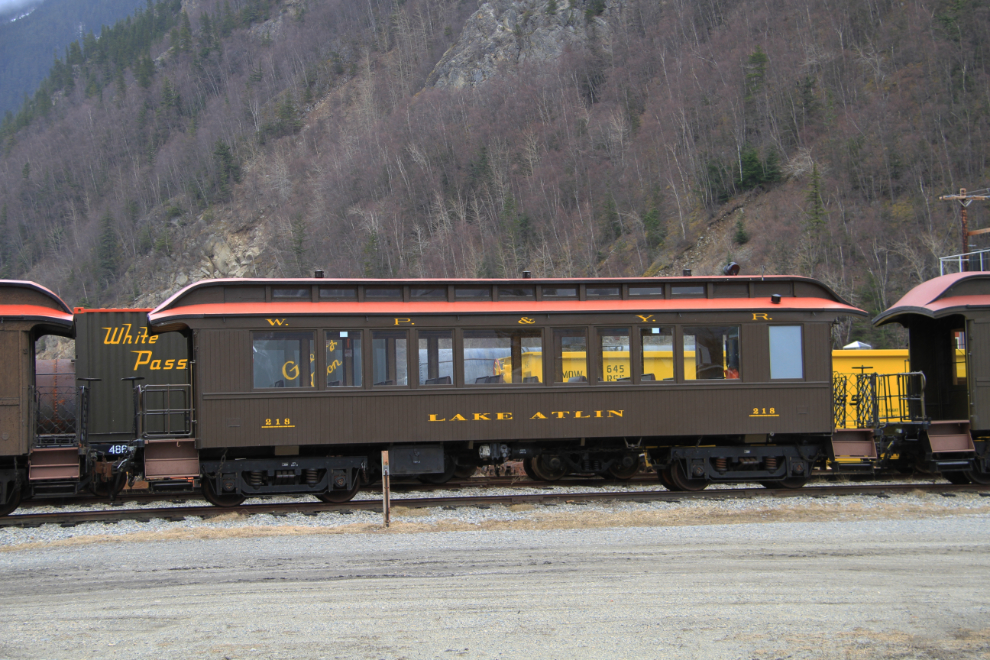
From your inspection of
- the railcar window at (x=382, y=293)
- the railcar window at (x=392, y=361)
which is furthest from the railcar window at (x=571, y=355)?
the railcar window at (x=382, y=293)

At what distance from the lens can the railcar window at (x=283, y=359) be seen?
12.3m

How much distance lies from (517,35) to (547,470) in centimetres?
8290

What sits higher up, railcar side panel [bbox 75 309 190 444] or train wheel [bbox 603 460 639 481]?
railcar side panel [bbox 75 309 190 444]

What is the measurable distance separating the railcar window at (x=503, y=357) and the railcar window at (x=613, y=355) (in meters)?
1.04

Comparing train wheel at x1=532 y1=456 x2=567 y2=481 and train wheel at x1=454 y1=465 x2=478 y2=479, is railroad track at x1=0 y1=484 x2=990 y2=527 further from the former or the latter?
train wheel at x1=454 y1=465 x2=478 y2=479

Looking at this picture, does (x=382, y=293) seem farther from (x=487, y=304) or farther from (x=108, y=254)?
(x=108, y=254)

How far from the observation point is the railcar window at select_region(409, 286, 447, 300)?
1288 cm

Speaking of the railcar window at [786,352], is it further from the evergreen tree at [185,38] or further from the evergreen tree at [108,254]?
the evergreen tree at [185,38]

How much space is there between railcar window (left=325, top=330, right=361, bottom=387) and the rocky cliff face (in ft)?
259

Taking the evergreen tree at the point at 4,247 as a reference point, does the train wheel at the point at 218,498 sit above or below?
below

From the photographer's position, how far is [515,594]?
24.0 ft

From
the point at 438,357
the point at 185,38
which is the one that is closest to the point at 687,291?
the point at 438,357

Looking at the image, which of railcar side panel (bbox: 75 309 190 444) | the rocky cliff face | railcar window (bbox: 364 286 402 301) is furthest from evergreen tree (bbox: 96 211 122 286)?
railcar window (bbox: 364 286 402 301)

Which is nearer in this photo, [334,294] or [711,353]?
[334,294]
